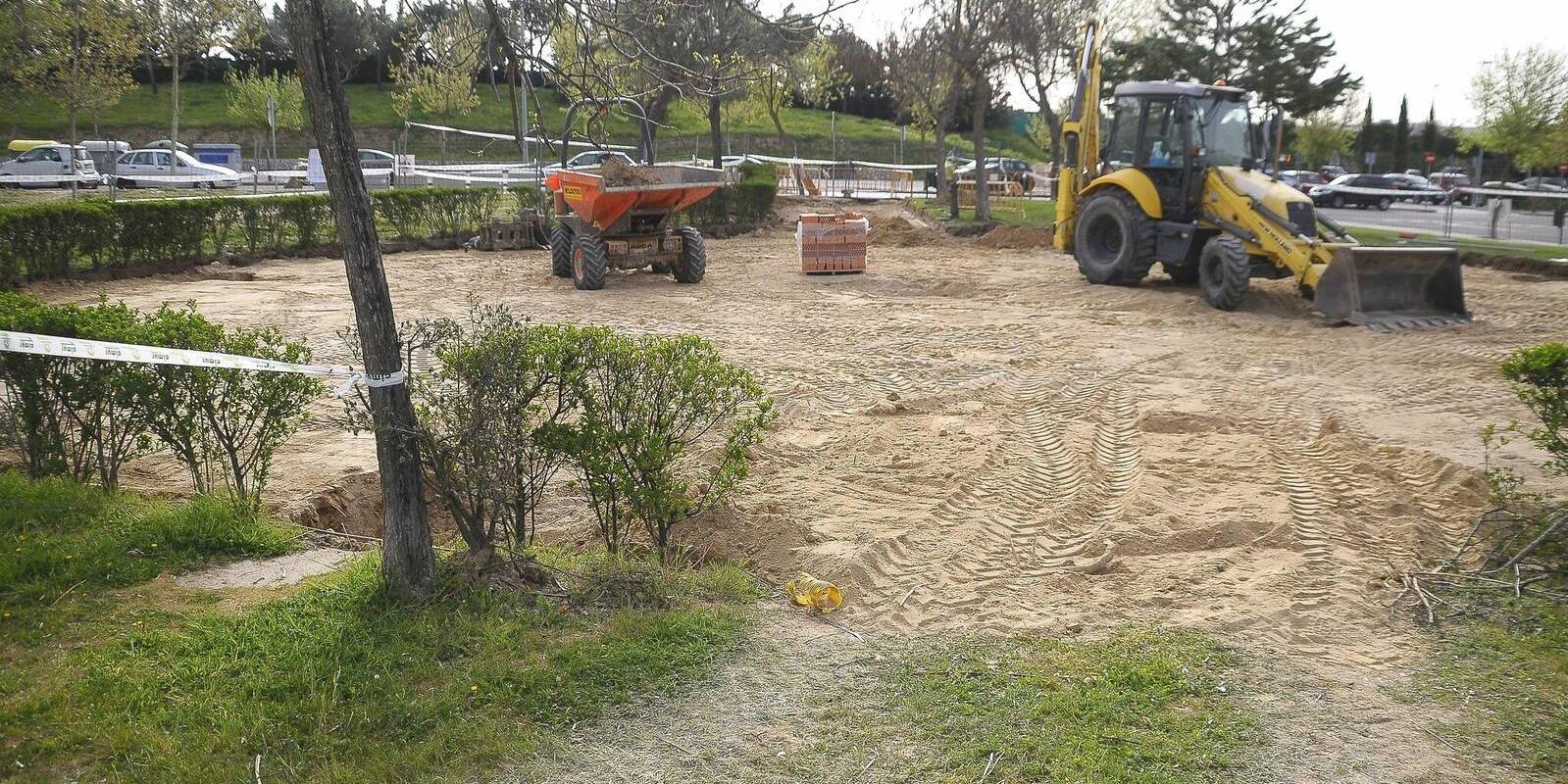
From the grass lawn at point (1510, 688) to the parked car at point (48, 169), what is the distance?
31.4 m

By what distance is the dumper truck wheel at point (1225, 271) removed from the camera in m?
13.6

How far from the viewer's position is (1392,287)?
12898mm

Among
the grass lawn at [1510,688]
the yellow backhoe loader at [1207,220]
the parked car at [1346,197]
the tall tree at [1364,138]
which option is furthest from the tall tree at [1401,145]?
the grass lawn at [1510,688]

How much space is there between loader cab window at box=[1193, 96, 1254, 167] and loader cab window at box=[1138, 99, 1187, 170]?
30 cm

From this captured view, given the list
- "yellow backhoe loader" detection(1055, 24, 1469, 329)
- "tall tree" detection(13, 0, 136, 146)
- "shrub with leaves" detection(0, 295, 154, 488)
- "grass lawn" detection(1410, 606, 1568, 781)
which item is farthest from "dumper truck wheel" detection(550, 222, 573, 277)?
"tall tree" detection(13, 0, 136, 146)

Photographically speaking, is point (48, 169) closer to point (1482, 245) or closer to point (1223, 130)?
point (1223, 130)

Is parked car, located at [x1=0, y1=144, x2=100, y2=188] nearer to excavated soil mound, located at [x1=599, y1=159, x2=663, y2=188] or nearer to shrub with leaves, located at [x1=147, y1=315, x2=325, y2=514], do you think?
excavated soil mound, located at [x1=599, y1=159, x2=663, y2=188]

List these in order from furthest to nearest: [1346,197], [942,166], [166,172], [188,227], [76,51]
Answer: [1346,197]
[942,166]
[166,172]
[76,51]
[188,227]

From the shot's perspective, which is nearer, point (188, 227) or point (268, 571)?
point (268, 571)

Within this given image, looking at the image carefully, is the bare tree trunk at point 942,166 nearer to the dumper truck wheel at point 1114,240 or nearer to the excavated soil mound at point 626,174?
the dumper truck wheel at point 1114,240

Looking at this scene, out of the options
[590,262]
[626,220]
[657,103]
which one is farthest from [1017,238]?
[590,262]

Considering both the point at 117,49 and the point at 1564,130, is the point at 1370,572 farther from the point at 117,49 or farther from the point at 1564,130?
the point at 117,49

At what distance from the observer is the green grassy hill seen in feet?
151

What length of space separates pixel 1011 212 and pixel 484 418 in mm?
27116
